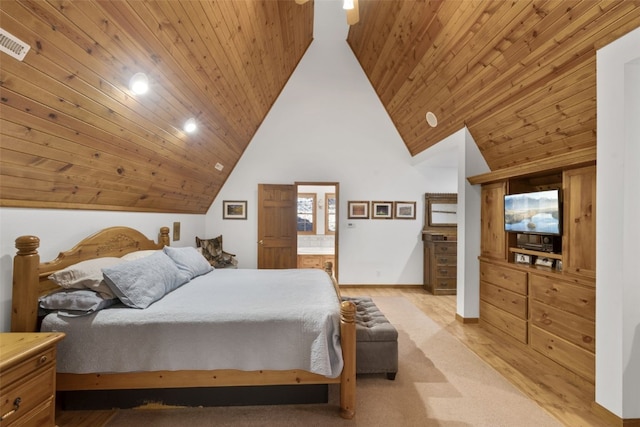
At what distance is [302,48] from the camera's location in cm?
453

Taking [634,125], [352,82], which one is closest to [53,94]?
[634,125]

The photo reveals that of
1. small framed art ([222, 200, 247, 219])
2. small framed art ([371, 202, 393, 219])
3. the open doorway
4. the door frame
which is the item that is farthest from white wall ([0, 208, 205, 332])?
the open doorway

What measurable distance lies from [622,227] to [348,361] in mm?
1924

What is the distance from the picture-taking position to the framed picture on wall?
547cm

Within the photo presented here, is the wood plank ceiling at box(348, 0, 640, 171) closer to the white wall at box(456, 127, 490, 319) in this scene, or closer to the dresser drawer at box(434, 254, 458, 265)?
the white wall at box(456, 127, 490, 319)

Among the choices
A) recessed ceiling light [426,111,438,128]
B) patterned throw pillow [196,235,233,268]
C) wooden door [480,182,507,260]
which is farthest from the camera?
patterned throw pillow [196,235,233,268]

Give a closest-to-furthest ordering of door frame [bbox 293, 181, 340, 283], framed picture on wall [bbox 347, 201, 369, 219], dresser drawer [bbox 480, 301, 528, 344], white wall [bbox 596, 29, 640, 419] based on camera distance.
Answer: white wall [bbox 596, 29, 640, 419]
dresser drawer [bbox 480, 301, 528, 344]
door frame [bbox 293, 181, 340, 283]
framed picture on wall [bbox 347, 201, 369, 219]

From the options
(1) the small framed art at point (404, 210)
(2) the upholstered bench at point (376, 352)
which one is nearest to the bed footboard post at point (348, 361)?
(2) the upholstered bench at point (376, 352)

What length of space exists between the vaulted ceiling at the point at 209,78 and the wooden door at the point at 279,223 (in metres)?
1.47

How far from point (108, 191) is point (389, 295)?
13.9 feet

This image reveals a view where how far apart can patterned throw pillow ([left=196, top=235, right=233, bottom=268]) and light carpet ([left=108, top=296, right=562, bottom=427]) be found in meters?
2.95

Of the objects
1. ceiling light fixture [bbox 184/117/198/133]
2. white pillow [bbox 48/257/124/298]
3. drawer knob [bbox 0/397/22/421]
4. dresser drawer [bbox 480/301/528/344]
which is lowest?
dresser drawer [bbox 480/301/528/344]

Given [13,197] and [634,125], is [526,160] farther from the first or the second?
[13,197]

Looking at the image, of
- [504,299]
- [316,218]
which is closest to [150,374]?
[504,299]
